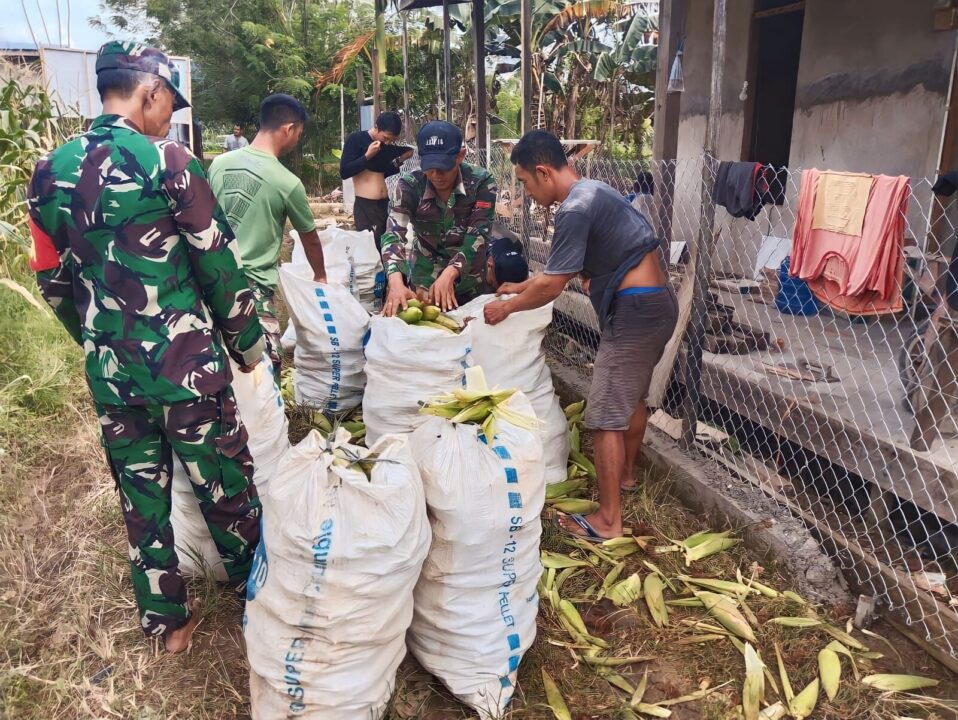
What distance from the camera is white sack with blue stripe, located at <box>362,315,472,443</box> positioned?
3168mm

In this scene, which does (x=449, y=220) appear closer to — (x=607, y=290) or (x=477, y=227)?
(x=477, y=227)

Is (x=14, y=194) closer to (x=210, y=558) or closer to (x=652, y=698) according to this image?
(x=210, y=558)

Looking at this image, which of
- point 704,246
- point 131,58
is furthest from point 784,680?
point 131,58

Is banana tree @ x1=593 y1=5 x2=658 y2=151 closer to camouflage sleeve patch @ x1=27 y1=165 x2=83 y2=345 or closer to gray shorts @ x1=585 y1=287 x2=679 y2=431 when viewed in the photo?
gray shorts @ x1=585 y1=287 x2=679 y2=431

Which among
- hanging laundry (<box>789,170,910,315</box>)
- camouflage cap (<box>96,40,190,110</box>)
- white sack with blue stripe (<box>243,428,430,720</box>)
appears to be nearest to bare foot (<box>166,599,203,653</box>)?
white sack with blue stripe (<box>243,428,430,720</box>)

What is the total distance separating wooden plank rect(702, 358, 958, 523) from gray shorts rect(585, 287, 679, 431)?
75 centimetres

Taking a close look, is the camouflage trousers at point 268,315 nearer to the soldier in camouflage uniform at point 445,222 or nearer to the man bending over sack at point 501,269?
the soldier in camouflage uniform at point 445,222

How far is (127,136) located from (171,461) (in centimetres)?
104

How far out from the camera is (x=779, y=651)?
7.86ft

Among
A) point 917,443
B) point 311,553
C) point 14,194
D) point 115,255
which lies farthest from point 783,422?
point 14,194

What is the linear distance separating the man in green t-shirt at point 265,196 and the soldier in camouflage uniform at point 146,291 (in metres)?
0.77

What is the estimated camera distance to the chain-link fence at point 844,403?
2.58 m

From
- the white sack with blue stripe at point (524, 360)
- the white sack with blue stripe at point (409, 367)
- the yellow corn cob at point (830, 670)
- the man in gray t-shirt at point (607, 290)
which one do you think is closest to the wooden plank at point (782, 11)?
the man in gray t-shirt at point (607, 290)

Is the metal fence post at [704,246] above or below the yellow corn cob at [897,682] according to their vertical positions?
above
